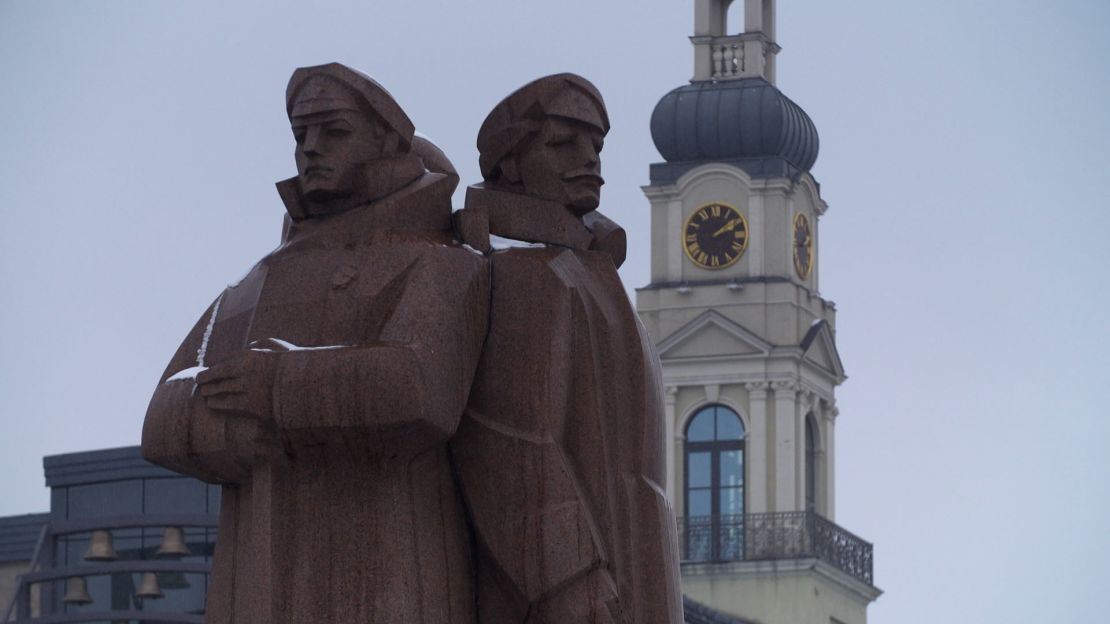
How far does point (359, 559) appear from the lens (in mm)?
9812

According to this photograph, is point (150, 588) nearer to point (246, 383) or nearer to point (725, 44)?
point (246, 383)

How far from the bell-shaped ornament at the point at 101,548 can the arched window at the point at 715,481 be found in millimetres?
42089

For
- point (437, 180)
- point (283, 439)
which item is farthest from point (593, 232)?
point (283, 439)

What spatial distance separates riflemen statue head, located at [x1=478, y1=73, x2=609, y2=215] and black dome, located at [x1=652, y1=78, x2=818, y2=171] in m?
66.2

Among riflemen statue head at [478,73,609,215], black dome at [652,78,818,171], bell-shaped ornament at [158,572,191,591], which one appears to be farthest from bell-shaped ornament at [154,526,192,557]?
black dome at [652,78,818,171]

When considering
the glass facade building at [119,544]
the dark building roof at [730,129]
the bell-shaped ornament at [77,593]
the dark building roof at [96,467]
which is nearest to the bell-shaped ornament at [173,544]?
the glass facade building at [119,544]

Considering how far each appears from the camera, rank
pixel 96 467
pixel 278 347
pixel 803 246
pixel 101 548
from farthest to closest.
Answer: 1. pixel 803 246
2. pixel 96 467
3. pixel 101 548
4. pixel 278 347

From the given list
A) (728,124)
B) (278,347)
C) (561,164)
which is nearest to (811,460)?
(728,124)

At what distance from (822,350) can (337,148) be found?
67.7 meters

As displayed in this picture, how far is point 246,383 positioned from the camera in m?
9.81

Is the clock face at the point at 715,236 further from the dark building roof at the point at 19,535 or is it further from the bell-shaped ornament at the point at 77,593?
the bell-shaped ornament at the point at 77,593

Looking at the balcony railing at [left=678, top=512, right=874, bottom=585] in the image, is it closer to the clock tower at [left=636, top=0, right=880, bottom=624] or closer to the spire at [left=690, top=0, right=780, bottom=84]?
the clock tower at [left=636, top=0, right=880, bottom=624]

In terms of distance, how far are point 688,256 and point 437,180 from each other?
67621 mm

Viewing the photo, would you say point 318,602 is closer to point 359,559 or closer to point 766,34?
point 359,559
